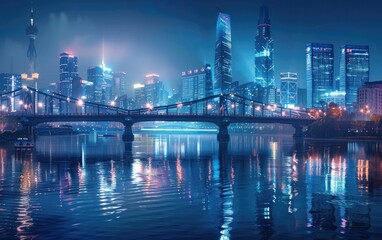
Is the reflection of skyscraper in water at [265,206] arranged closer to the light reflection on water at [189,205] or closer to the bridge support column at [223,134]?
the light reflection on water at [189,205]

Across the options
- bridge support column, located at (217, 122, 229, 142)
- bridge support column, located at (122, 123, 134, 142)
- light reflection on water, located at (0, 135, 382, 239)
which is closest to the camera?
light reflection on water, located at (0, 135, 382, 239)

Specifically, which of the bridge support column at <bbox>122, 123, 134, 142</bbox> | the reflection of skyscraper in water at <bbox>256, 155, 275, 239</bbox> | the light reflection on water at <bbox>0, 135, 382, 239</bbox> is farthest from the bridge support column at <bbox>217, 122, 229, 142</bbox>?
the reflection of skyscraper in water at <bbox>256, 155, 275, 239</bbox>

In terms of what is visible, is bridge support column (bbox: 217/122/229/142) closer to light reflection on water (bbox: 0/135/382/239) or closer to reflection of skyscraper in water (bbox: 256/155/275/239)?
light reflection on water (bbox: 0/135/382/239)

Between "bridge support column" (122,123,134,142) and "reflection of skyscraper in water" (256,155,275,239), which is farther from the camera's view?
"bridge support column" (122,123,134,142)

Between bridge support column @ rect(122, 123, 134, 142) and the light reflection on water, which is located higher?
bridge support column @ rect(122, 123, 134, 142)

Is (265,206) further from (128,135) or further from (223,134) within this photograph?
(128,135)

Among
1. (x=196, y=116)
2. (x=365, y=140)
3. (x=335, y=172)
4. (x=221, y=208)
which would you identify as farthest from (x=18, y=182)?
(x=365, y=140)

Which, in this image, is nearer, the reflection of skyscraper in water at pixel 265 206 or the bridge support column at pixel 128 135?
the reflection of skyscraper in water at pixel 265 206

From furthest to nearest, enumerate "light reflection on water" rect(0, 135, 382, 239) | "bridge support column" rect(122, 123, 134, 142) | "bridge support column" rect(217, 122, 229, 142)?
"bridge support column" rect(217, 122, 229, 142), "bridge support column" rect(122, 123, 134, 142), "light reflection on water" rect(0, 135, 382, 239)

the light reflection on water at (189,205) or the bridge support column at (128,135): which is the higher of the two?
the bridge support column at (128,135)

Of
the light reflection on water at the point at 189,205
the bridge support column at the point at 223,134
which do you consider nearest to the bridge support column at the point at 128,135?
the bridge support column at the point at 223,134

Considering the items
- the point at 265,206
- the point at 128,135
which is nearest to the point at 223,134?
the point at 128,135

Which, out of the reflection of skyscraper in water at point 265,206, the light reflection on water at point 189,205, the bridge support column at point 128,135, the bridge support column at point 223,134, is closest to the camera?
the light reflection on water at point 189,205

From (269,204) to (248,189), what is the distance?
7.13m
